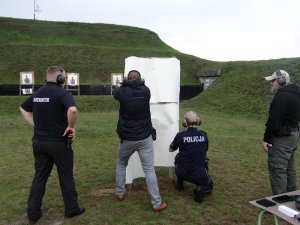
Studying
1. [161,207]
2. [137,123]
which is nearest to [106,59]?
[137,123]

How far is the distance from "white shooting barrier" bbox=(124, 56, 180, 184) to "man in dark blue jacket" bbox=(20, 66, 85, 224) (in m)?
Result: 1.42

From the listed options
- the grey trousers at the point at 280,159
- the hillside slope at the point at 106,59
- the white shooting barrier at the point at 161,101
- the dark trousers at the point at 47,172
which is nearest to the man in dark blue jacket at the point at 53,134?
the dark trousers at the point at 47,172

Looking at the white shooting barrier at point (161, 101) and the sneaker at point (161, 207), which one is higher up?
the white shooting barrier at point (161, 101)

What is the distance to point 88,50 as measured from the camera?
29469mm

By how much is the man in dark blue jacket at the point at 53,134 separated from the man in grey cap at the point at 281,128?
2.61 m

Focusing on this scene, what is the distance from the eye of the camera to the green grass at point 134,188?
203 inches

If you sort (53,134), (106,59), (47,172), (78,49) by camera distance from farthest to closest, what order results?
(78,49)
(106,59)
(47,172)
(53,134)

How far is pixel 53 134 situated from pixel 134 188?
2.13m

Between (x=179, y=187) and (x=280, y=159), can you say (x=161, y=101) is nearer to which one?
(x=179, y=187)

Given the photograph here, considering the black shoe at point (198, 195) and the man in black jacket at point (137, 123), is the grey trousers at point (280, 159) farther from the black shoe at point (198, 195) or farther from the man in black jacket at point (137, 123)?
the man in black jacket at point (137, 123)

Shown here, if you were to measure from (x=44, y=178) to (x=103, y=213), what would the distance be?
949 millimetres

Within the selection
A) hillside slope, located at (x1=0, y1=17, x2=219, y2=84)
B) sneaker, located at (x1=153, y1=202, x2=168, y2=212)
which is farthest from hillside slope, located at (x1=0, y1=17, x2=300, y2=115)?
sneaker, located at (x1=153, y1=202, x2=168, y2=212)

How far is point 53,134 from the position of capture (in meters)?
4.83

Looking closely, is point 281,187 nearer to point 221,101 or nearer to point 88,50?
point 221,101
